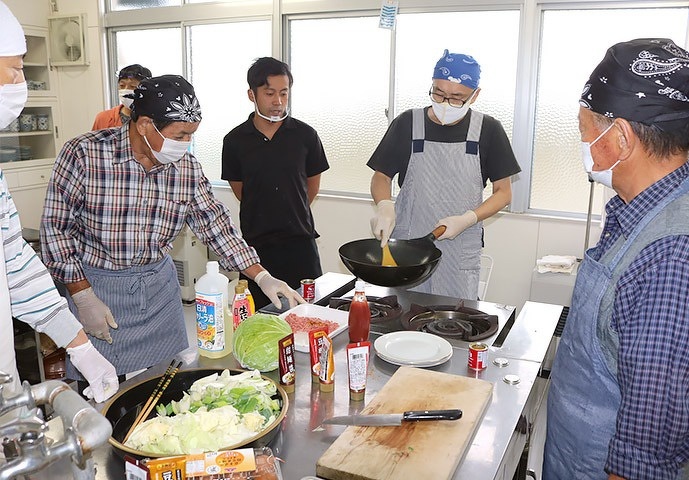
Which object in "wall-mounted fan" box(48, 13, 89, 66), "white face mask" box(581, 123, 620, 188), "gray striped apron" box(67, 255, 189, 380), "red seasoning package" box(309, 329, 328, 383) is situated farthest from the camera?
"wall-mounted fan" box(48, 13, 89, 66)

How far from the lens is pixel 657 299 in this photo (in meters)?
1.03

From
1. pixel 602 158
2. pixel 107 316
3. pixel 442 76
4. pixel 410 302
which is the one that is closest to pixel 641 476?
pixel 602 158

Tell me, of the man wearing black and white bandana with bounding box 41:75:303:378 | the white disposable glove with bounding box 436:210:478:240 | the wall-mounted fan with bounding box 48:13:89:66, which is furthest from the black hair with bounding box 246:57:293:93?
the wall-mounted fan with bounding box 48:13:89:66

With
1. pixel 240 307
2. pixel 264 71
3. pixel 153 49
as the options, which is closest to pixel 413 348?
pixel 240 307

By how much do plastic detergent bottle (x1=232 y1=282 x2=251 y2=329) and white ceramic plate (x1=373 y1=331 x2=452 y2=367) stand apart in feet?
1.30

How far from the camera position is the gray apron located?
258cm

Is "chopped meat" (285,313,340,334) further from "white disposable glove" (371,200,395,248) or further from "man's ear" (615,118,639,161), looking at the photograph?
"man's ear" (615,118,639,161)

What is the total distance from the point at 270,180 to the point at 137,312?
3.65ft

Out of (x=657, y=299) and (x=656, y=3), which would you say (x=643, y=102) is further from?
(x=656, y=3)

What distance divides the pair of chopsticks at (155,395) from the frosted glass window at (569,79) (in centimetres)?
307

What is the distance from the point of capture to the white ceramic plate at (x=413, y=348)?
5.33 feet

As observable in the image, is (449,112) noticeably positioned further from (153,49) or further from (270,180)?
(153,49)

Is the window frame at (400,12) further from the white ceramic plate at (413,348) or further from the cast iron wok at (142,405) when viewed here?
the cast iron wok at (142,405)

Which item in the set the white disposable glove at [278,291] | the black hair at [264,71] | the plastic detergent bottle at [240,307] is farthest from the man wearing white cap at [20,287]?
the black hair at [264,71]
